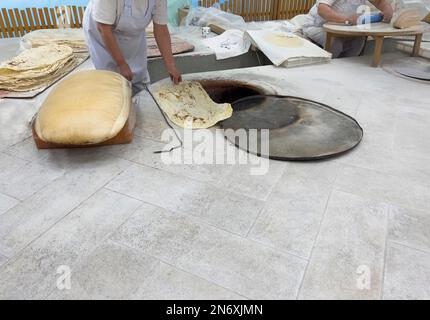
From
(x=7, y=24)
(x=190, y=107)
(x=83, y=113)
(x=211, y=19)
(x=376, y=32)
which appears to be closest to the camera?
(x=83, y=113)

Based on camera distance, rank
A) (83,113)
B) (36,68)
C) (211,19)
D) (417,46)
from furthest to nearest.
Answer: (211,19)
(417,46)
(36,68)
(83,113)

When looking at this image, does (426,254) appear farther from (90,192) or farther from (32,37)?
(32,37)

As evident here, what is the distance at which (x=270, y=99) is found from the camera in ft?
9.27

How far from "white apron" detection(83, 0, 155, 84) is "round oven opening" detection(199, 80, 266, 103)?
1.96ft

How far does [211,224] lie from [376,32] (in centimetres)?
315

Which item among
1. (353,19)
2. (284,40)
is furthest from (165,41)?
(353,19)

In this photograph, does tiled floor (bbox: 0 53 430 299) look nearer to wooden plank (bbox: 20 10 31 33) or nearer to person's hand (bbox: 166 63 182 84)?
person's hand (bbox: 166 63 182 84)

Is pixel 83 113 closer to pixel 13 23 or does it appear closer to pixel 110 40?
pixel 110 40

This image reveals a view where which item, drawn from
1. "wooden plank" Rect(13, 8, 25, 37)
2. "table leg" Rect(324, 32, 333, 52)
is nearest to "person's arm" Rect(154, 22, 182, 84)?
"table leg" Rect(324, 32, 333, 52)

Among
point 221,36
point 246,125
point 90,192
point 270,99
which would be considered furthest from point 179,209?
point 221,36

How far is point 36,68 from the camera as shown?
10.5ft

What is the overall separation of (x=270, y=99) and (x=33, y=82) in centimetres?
215

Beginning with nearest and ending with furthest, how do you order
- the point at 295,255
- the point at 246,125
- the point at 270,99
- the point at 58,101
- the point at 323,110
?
the point at 295,255
the point at 58,101
the point at 246,125
the point at 323,110
the point at 270,99

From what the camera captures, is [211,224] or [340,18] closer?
[211,224]
